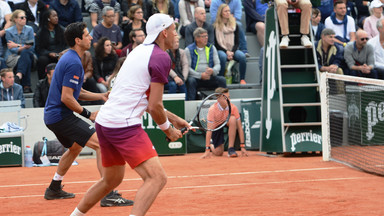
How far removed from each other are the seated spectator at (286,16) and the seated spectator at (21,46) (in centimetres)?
577

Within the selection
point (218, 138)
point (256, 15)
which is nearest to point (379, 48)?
point (256, 15)

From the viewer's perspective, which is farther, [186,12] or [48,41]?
[186,12]

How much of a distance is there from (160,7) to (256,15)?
282 centimetres

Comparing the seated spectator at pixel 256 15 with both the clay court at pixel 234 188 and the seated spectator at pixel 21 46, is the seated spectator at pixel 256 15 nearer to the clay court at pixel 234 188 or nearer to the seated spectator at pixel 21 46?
the clay court at pixel 234 188

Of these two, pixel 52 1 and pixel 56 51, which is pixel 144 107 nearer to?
pixel 56 51

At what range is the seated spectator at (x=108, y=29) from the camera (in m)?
14.7

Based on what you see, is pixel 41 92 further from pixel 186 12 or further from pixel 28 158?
pixel 186 12

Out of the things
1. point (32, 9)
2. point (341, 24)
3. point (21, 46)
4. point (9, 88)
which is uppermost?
point (32, 9)

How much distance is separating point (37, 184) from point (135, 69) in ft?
17.1

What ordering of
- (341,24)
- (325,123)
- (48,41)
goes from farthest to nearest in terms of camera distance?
(341,24)
(48,41)
(325,123)

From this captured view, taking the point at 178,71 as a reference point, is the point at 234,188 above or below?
below

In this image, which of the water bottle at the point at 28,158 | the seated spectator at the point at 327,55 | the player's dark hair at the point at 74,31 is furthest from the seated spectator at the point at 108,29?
the player's dark hair at the point at 74,31

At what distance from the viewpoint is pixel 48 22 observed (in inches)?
578

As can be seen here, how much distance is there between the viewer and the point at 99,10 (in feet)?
51.2
